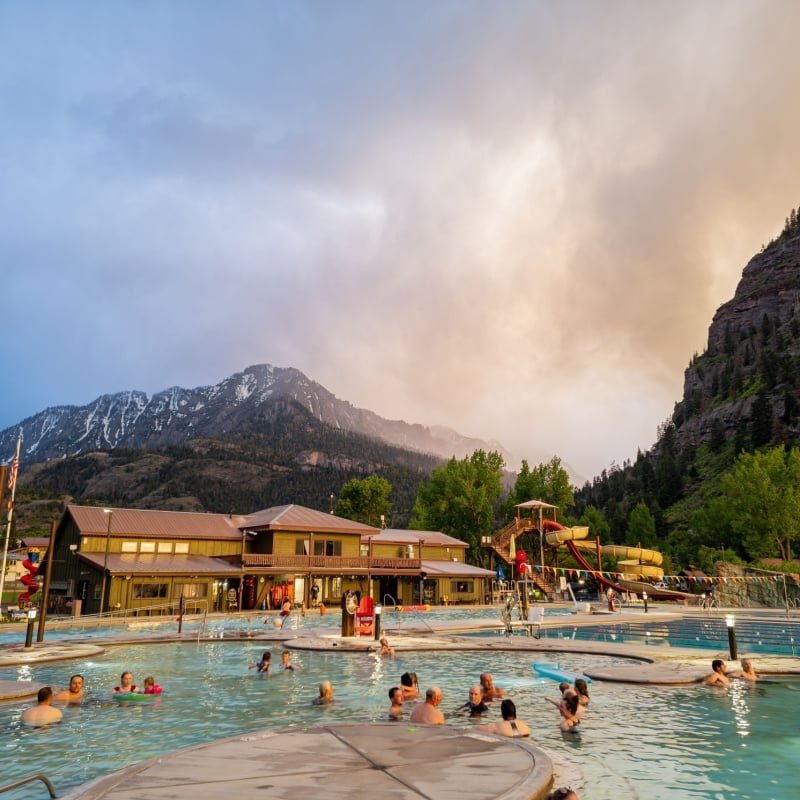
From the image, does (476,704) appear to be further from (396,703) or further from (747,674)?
(747,674)

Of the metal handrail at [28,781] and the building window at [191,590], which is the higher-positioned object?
the building window at [191,590]

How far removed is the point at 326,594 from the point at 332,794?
5140cm

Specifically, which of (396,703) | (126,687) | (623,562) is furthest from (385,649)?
(623,562)

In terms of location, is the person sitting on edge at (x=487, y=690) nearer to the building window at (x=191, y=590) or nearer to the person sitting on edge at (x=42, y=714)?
the person sitting on edge at (x=42, y=714)

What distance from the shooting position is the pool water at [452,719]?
34.1 ft

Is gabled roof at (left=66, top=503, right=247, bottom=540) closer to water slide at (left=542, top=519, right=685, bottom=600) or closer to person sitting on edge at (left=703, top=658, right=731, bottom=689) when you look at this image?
water slide at (left=542, top=519, right=685, bottom=600)

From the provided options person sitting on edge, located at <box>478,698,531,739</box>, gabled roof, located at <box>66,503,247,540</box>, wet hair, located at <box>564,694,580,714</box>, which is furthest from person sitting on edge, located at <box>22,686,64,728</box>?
gabled roof, located at <box>66,503,247,540</box>

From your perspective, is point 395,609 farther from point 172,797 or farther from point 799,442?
point 799,442

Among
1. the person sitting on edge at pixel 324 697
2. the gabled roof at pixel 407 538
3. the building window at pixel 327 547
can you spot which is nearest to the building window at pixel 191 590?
the building window at pixel 327 547

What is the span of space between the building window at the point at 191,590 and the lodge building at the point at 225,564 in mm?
77

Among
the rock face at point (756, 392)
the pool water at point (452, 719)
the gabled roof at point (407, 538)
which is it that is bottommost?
the pool water at point (452, 719)

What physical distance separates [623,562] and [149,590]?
161 ft

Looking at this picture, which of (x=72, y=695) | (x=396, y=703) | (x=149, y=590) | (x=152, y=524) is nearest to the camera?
(x=396, y=703)

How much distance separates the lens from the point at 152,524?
176 feet
